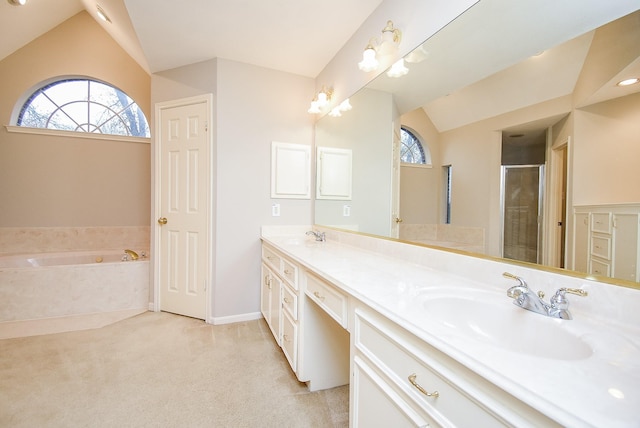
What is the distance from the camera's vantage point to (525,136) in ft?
3.26

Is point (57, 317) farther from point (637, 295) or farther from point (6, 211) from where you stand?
point (637, 295)

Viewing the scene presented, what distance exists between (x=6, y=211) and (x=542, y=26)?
493 centimetres

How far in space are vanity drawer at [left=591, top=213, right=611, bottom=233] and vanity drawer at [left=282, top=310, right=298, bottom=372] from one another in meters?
1.38

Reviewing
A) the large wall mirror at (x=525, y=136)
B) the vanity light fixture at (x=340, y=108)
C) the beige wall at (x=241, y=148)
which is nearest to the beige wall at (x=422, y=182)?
the large wall mirror at (x=525, y=136)

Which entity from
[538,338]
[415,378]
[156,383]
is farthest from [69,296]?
[538,338]

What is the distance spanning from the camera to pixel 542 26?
90 centimetres

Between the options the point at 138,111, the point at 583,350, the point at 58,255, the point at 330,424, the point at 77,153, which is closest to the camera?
the point at 583,350

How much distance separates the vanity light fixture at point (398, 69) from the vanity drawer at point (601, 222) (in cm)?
116

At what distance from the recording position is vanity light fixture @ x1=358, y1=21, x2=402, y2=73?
61.4 inches

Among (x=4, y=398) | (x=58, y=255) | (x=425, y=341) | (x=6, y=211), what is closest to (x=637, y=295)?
(x=425, y=341)

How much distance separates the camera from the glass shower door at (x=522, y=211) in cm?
94

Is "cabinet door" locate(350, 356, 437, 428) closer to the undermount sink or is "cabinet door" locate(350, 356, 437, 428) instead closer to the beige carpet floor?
the undermount sink

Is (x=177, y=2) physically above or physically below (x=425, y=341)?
above

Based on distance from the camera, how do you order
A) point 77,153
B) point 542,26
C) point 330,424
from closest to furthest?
point 542,26 < point 330,424 < point 77,153
